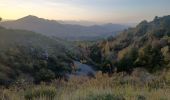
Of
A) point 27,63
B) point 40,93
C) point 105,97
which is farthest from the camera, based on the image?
point 27,63

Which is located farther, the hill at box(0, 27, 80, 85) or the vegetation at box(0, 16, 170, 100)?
the hill at box(0, 27, 80, 85)

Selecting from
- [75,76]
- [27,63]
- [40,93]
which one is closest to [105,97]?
[40,93]

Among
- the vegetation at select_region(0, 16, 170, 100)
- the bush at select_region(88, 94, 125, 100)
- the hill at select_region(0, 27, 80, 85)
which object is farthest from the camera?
the hill at select_region(0, 27, 80, 85)

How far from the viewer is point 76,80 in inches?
394

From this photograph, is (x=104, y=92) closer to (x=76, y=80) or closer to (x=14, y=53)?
(x=76, y=80)

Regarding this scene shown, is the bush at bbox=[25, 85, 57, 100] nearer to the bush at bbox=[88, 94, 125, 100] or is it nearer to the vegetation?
the vegetation

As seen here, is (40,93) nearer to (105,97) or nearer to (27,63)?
(105,97)

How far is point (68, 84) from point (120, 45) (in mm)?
49059

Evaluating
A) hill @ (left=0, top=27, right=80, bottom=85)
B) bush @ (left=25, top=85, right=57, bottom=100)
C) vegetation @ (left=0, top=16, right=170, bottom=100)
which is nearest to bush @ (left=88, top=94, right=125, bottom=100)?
vegetation @ (left=0, top=16, right=170, bottom=100)

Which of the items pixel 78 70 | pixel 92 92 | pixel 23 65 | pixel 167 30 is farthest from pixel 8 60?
pixel 167 30

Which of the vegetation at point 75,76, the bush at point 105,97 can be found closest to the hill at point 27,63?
the vegetation at point 75,76

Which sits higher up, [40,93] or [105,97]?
[105,97]

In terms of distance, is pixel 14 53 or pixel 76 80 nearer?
pixel 76 80

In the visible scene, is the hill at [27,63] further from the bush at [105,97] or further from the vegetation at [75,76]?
the bush at [105,97]
